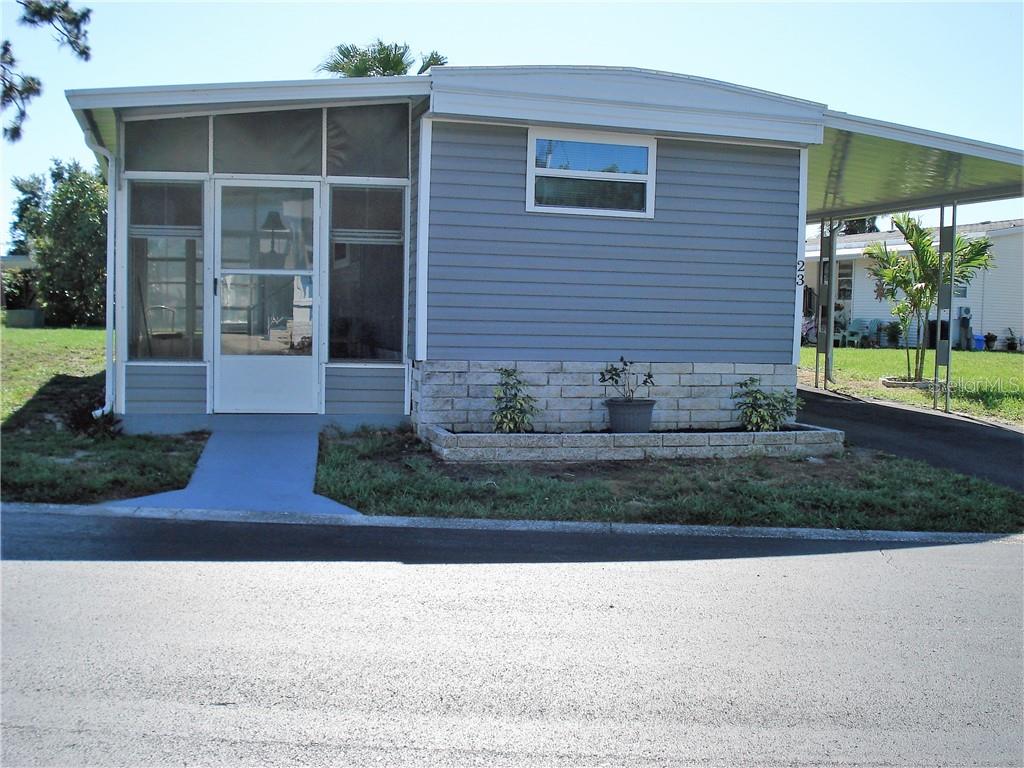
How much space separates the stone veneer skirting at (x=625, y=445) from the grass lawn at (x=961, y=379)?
4.88 m

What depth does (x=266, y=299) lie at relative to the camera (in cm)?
1126

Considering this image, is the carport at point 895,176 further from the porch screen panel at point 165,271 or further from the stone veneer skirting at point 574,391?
the porch screen panel at point 165,271

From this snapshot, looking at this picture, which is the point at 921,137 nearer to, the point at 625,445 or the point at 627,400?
the point at 627,400

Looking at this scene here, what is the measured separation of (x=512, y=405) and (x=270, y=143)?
13.4ft

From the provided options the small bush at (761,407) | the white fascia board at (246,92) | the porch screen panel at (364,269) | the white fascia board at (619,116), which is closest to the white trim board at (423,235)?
the white fascia board at (619,116)

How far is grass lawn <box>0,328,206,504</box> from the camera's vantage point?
8078 mm

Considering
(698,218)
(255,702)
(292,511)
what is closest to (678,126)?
(698,218)

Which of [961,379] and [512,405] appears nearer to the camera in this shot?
[512,405]

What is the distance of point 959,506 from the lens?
8938 millimetres

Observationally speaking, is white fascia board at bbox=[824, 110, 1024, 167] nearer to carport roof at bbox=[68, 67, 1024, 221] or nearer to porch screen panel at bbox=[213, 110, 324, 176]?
carport roof at bbox=[68, 67, 1024, 221]

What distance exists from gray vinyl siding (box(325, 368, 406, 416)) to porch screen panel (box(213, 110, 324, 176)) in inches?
93.0

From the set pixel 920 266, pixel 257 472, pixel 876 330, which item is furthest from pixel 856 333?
pixel 257 472

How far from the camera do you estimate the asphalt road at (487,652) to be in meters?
3.99
